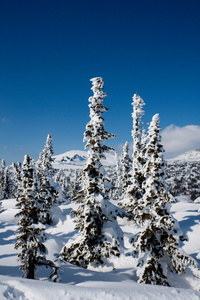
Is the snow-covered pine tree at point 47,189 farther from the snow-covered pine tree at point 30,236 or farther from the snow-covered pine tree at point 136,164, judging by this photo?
the snow-covered pine tree at point 30,236

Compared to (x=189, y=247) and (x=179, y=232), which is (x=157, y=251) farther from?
(x=189, y=247)

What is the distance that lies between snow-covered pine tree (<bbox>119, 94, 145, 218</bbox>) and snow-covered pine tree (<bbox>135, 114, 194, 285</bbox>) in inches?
504

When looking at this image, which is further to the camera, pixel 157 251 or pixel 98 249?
pixel 98 249

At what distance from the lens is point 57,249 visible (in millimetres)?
22891

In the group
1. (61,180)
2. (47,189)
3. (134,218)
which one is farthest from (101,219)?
(61,180)

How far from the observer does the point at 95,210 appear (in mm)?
16406

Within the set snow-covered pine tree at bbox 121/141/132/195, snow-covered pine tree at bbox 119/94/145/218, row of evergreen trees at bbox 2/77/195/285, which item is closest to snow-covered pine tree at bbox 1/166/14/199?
snow-covered pine tree at bbox 121/141/132/195

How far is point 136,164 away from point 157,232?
47.5ft

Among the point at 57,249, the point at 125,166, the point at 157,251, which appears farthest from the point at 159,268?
the point at 125,166

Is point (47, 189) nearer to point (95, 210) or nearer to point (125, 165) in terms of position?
point (125, 165)

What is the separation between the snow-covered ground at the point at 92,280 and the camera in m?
6.72

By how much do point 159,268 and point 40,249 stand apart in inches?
327

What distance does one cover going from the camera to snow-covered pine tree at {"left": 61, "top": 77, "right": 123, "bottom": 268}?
637 inches

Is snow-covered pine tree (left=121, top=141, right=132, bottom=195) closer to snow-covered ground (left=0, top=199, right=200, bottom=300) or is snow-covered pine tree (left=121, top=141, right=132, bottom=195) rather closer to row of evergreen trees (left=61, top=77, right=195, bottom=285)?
snow-covered ground (left=0, top=199, right=200, bottom=300)
